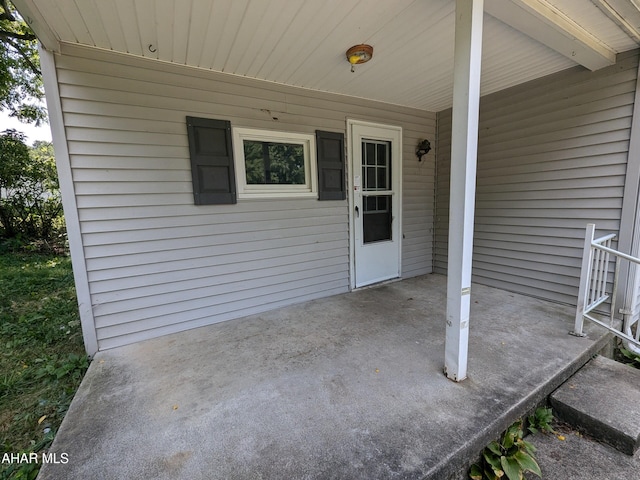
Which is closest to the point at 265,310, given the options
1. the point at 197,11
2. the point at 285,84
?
the point at 285,84

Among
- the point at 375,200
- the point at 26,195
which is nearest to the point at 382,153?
the point at 375,200

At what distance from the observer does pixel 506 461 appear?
1.41 metres

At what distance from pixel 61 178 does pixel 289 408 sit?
2.30 meters

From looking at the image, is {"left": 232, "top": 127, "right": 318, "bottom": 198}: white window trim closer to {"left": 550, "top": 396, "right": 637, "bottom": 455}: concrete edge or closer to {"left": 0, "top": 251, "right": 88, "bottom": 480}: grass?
{"left": 0, "top": 251, "right": 88, "bottom": 480}: grass

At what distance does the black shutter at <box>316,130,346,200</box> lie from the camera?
3186 millimetres

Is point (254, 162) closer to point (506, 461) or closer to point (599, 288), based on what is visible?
point (506, 461)

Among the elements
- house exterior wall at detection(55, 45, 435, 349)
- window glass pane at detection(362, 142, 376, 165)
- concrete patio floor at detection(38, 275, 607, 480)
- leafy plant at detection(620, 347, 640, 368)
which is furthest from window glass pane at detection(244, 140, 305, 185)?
leafy plant at detection(620, 347, 640, 368)

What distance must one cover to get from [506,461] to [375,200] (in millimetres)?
2829

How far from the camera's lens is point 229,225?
279 centimetres

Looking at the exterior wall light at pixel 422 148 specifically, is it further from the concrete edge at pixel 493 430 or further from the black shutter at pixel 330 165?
the concrete edge at pixel 493 430

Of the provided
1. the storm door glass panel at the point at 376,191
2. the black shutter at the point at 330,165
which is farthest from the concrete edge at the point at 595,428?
the black shutter at the point at 330,165

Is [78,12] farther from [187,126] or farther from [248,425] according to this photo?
[248,425]

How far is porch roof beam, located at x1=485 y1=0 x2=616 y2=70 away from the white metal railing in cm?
137

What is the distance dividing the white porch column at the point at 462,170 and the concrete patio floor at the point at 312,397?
327mm
